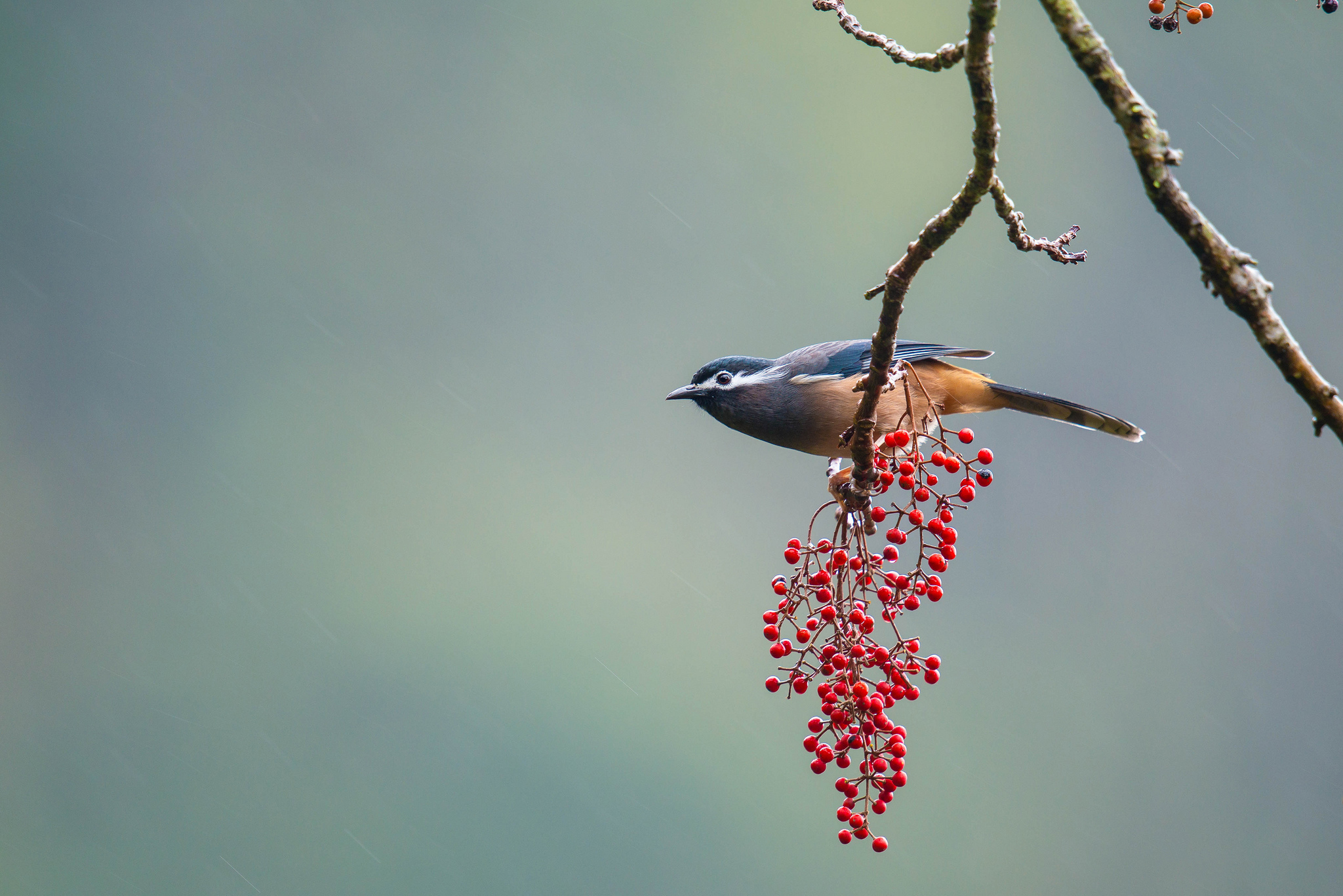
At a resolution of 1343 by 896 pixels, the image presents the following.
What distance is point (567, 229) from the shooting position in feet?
65.1

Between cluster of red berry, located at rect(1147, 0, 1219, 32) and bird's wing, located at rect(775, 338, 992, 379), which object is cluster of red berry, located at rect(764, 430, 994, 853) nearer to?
cluster of red berry, located at rect(1147, 0, 1219, 32)

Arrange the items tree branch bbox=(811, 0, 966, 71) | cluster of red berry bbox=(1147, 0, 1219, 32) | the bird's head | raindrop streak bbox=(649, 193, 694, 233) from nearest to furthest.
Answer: tree branch bbox=(811, 0, 966, 71), cluster of red berry bbox=(1147, 0, 1219, 32), the bird's head, raindrop streak bbox=(649, 193, 694, 233)

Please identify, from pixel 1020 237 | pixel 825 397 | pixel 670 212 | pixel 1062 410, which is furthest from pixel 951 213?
pixel 670 212

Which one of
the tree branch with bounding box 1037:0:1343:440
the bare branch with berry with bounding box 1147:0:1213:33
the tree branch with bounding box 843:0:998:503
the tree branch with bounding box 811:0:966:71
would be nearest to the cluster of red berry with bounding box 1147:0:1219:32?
the bare branch with berry with bounding box 1147:0:1213:33

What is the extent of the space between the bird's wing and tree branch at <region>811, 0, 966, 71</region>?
Result: 3.76ft

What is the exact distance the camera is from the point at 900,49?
4.66 feet

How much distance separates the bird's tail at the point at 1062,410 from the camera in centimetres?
273

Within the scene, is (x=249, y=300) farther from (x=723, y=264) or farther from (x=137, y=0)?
(x=723, y=264)

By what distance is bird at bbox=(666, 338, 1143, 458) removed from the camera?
8.98ft

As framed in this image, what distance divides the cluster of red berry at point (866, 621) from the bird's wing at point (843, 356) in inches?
32.6

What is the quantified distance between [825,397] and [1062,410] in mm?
663

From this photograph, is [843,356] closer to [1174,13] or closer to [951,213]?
[1174,13]

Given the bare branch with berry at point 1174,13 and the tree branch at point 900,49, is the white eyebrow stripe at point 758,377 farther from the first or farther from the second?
the bare branch with berry at point 1174,13

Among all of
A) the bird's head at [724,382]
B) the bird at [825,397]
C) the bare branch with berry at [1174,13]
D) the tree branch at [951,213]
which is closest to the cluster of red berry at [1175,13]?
the bare branch with berry at [1174,13]
